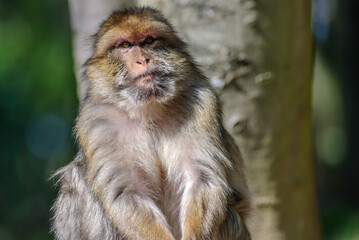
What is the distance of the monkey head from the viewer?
439 centimetres

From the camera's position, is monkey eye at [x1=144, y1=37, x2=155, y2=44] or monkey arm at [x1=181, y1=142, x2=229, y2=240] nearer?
monkey arm at [x1=181, y1=142, x2=229, y2=240]

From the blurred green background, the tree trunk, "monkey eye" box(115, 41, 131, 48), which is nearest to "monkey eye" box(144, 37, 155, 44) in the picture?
"monkey eye" box(115, 41, 131, 48)

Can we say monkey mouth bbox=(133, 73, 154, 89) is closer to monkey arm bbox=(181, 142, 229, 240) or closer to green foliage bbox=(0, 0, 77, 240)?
monkey arm bbox=(181, 142, 229, 240)

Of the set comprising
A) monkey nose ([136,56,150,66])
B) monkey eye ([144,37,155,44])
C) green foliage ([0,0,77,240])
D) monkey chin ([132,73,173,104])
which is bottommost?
green foliage ([0,0,77,240])

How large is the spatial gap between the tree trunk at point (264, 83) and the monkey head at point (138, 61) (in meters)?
0.68

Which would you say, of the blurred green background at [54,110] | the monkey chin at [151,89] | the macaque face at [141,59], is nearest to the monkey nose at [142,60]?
the macaque face at [141,59]

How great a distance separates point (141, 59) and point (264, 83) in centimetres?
150

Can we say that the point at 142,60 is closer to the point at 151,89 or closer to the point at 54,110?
the point at 151,89

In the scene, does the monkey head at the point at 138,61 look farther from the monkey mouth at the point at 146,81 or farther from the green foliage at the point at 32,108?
the green foliage at the point at 32,108

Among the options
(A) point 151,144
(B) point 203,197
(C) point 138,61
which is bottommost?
(B) point 203,197

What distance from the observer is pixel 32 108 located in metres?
25.5

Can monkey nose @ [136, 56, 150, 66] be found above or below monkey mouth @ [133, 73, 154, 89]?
above

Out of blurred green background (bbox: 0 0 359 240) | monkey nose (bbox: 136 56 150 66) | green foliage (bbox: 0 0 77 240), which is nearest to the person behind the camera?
monkey nose (bbox: 136 56 150 66)

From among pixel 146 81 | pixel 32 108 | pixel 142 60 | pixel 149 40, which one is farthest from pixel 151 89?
pixel 32 108
